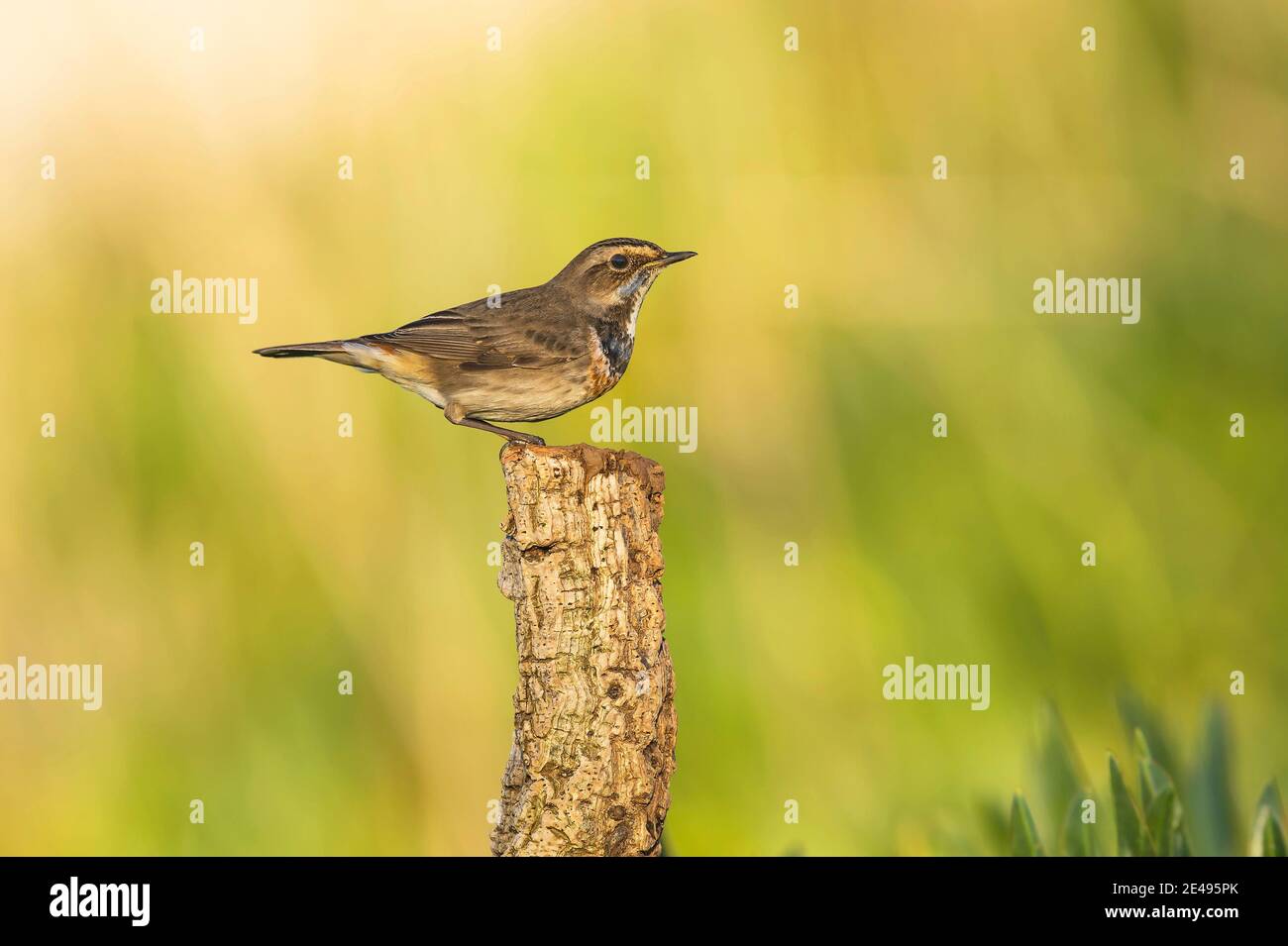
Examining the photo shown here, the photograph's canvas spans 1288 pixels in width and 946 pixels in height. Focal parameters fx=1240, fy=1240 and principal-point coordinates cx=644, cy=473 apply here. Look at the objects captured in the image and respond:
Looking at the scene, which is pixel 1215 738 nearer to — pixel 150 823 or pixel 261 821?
pixel 261 821

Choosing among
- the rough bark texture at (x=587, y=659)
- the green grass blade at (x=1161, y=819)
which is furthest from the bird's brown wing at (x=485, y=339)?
the green grass blade at (x=1161, y=819)

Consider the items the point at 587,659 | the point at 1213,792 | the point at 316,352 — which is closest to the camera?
the point at 587,659

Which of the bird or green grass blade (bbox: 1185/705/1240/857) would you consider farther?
the bird

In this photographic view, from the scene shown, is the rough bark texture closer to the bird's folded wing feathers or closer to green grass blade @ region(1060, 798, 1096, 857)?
the bird's folded wing feathers

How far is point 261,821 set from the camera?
6.48 meters

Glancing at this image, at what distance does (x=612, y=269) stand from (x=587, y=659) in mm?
1867

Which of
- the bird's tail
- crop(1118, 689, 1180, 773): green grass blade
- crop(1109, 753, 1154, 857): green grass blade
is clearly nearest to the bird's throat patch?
the bird's tail

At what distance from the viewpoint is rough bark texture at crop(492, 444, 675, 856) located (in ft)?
12.8

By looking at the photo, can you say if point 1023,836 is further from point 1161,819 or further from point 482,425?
point 482,425

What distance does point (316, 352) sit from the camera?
504 cm

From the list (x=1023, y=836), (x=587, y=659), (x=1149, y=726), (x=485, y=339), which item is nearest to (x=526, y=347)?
(x=485, y=339)

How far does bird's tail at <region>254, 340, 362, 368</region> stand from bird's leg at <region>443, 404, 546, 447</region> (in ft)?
1.56
